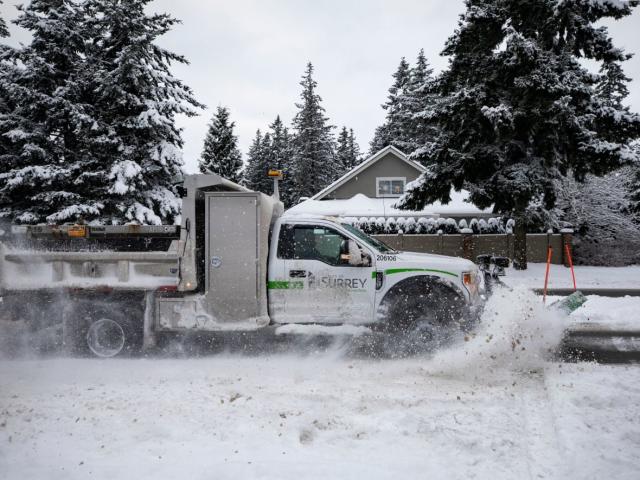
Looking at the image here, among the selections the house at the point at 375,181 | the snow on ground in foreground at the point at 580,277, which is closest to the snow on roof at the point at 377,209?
the house at the point at 375,181

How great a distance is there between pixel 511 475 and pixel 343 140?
66847 millimetres

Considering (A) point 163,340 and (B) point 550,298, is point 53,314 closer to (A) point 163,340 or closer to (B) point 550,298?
(A) point 163,340

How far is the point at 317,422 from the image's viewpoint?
4.17 m

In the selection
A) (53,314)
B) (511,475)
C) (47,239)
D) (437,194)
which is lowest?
(511,475)

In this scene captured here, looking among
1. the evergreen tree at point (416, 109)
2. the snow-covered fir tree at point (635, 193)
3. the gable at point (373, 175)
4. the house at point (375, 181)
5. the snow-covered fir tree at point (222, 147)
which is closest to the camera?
the snow-covered fir tree at point (635, 193)

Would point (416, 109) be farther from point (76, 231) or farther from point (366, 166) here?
point (76, 231)

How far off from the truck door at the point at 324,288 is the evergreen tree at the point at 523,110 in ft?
38.5

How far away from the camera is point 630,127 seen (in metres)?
16.1

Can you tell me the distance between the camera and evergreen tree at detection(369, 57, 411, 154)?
44.8m

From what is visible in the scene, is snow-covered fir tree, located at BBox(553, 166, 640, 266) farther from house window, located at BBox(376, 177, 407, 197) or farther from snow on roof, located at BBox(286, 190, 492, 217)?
house window, located at BBox(376, 177, 407, 197)

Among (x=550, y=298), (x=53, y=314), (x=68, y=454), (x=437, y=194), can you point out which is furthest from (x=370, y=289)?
(x=437, y=194)

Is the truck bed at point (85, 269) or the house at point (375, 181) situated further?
the house at point (375, 181)

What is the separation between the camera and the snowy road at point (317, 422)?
3.43 m

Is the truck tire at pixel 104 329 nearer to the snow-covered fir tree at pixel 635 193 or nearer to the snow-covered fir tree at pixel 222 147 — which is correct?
the snow-covered fir tree at pixel 635 193
